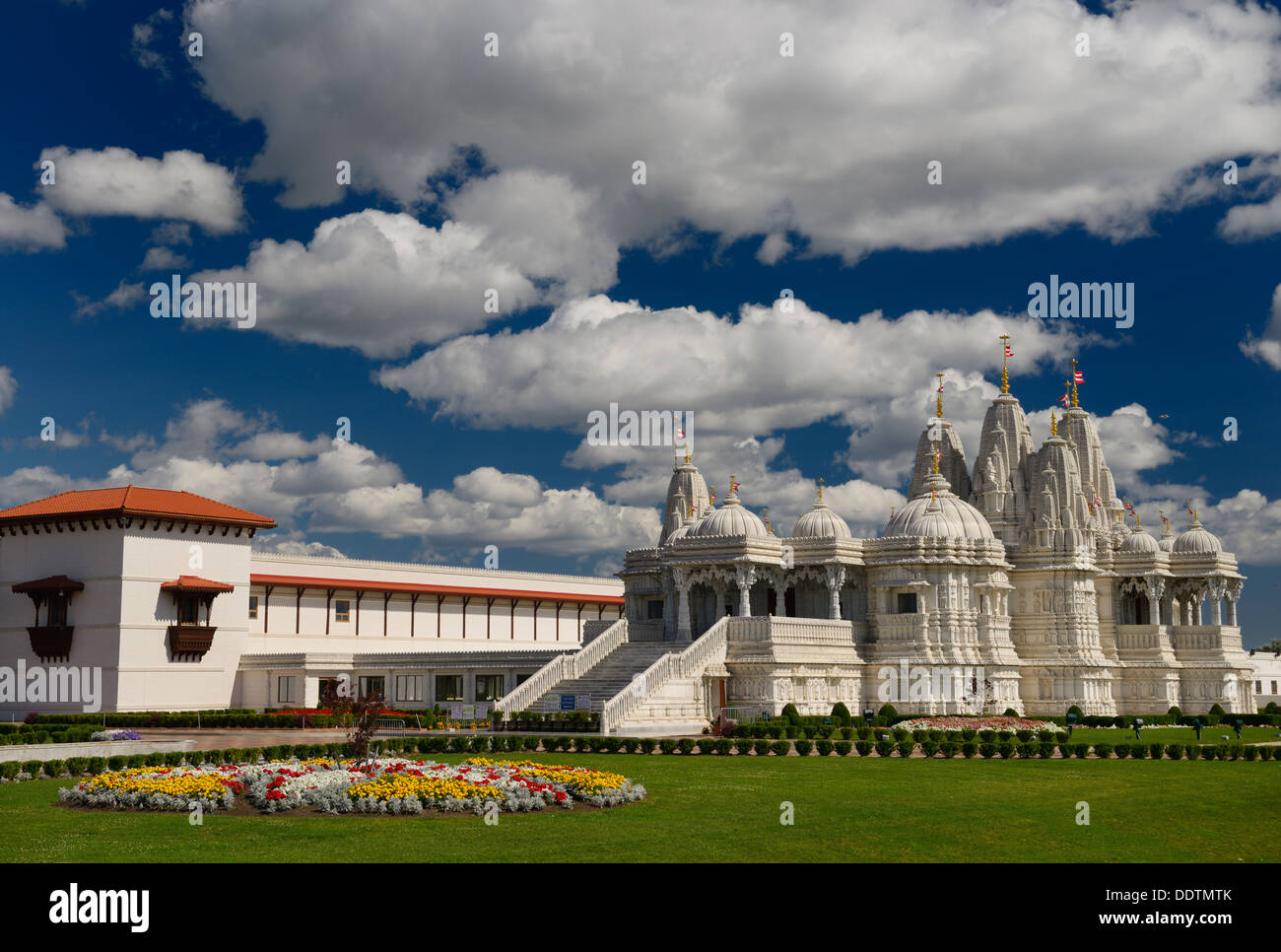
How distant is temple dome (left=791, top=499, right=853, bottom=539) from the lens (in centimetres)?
6769

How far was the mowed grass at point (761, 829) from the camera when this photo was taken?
66.7 ft

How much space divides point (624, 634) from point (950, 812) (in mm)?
40145

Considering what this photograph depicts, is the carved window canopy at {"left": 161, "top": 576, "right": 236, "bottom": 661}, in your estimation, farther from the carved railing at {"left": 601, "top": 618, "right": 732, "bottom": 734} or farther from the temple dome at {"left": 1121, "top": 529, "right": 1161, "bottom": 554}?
the temple dome at {"left": 1121, "top": 529, "right": 1161, "bottom": 554}

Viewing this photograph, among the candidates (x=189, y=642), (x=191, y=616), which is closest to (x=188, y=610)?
(x=191, y=616)

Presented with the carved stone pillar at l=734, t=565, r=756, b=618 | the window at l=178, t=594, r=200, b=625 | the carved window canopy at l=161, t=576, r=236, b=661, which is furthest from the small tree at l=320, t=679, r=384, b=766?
the window at l=178, t=594, r=200, b=625

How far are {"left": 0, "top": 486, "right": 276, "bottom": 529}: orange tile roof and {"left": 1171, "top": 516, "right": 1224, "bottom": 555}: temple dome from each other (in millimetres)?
52348

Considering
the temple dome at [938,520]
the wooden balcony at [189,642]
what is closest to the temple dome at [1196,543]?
the temple dome at [938,520]

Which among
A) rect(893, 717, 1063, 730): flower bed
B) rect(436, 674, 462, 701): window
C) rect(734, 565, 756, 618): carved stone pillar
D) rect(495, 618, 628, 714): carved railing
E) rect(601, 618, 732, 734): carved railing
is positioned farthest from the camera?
rect(436, 674, 462, 701): window

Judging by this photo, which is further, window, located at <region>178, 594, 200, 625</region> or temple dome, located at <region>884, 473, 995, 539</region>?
window, located at <region>178, 594, 200, 625</region>

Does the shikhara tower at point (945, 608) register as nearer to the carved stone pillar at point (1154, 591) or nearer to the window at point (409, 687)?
the carved stone pillar at point (1154, 591)

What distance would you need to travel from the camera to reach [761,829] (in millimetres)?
23156

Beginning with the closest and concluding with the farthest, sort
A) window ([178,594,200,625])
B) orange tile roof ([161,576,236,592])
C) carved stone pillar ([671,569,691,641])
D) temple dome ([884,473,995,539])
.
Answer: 1. carved stone pillar ([671,569,691,641])
2. temple dome ([884,473,995,539])
3. orange tile roof ([161,576,236,592])
4. window ([178,594,200,625])

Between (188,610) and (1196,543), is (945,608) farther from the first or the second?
(188,610)

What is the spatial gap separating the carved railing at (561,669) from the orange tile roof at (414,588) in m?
22.4
